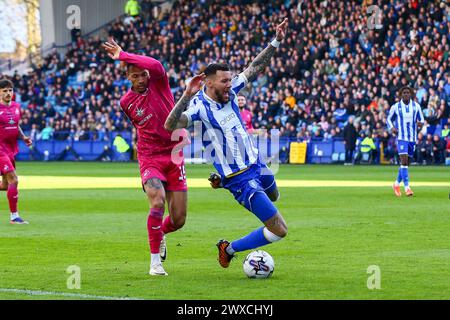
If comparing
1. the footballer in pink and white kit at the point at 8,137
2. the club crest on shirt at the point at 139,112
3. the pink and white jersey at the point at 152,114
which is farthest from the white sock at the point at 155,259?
the footballer in pink and white kit at the point at 8,137

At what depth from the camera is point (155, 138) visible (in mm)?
11984

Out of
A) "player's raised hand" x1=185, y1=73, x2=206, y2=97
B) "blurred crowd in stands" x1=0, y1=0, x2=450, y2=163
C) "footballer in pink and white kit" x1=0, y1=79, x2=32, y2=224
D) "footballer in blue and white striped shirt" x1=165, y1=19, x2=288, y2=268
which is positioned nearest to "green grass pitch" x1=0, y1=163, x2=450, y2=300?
"footballer in blue and white striped shirt" x1=165, y1=19, x2=288, y2=268

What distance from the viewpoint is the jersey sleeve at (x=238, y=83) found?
11.6 meters

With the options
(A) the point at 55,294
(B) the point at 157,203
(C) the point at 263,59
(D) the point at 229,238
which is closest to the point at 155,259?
(B) the point at 157,203

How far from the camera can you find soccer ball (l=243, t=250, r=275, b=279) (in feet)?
35.4

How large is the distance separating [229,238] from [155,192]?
3345 millimetres

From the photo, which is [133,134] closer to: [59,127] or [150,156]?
[59,127]

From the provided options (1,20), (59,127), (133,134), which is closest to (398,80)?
(133,134)

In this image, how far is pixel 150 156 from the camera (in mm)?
11930

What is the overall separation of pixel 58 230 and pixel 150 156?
476 centimetres

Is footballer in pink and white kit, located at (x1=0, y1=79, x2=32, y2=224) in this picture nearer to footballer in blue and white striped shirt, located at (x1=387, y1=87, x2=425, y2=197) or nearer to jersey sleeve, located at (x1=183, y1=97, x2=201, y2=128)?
jersey sleeve, located at (x1=183, y1=97, x2=201, y2=128)

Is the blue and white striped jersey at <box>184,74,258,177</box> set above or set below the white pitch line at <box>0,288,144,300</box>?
above

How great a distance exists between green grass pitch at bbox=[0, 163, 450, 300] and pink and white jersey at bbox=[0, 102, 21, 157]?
4.18ft

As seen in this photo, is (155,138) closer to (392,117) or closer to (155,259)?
(155,259)
